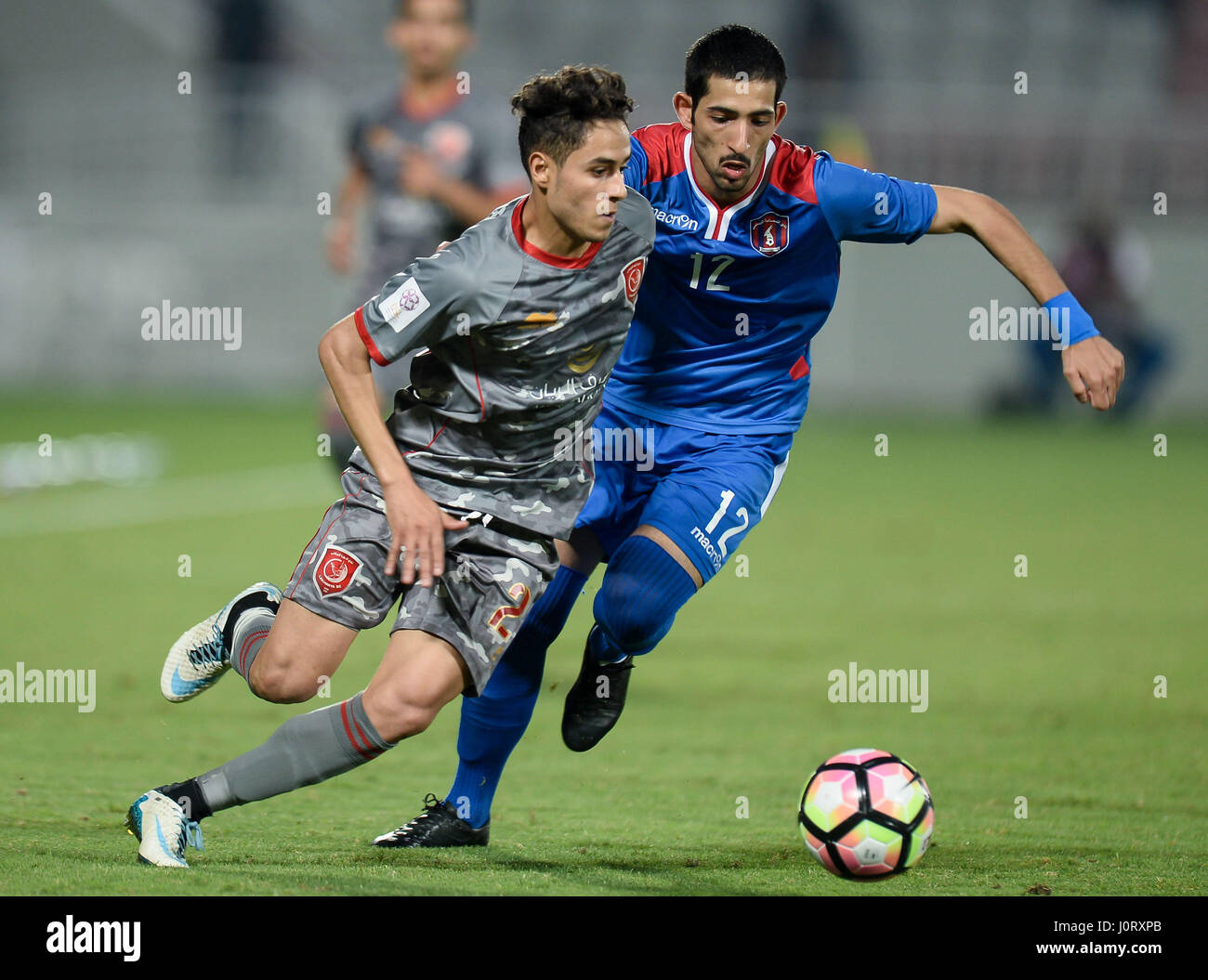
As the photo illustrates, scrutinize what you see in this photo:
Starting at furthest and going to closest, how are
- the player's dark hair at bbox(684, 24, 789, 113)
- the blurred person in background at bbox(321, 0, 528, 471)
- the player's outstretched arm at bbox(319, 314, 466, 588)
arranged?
the blurred person in background at bbox(321, 0, 528, 471)
the player's dark hair at bbox(684, 24, 789, 113)
the player's outstretched arm at bbox(319, 314, 466, 588)

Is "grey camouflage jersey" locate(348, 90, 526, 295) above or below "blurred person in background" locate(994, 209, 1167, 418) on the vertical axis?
below

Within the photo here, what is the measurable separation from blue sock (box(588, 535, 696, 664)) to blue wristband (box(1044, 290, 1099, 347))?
4.18 ft

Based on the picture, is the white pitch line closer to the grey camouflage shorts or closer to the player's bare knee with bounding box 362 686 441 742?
the grey camouflage shorts

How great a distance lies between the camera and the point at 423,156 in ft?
26.3

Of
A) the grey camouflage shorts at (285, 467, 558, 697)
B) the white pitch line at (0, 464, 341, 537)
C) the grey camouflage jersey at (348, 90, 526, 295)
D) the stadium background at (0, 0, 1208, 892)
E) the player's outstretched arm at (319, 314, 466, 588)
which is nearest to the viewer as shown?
the player's outstretched arm at (319, 314, 466, 588)

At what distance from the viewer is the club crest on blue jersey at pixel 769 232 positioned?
5141mm

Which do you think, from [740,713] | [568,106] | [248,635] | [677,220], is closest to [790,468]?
[740,713]

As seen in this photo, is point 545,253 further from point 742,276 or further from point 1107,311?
point 1107,311

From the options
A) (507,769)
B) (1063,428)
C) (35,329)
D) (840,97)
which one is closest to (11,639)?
(507,769)

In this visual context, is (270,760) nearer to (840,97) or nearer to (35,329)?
(35,329)

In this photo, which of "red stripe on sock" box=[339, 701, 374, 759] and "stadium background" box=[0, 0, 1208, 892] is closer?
"red stripe on sock" box=[339, 701, 374, 759]

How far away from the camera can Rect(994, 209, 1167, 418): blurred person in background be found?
19547 mm

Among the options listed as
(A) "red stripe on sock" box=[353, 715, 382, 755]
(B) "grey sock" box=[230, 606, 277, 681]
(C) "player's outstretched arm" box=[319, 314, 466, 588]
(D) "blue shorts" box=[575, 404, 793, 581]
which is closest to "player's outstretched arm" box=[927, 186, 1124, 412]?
(D) "blue shorts" box=[575, 404, 793, 581]
